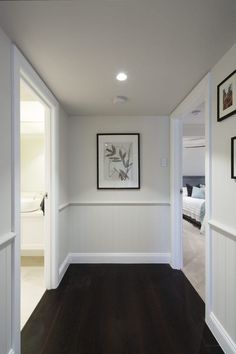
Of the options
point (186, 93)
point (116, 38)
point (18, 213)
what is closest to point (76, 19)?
point (116, 38)

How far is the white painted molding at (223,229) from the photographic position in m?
1.53

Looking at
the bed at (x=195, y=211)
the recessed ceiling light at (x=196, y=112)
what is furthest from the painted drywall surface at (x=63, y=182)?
the bed at (x=195, y=211)

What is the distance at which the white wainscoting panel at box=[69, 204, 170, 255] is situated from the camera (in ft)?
10.7

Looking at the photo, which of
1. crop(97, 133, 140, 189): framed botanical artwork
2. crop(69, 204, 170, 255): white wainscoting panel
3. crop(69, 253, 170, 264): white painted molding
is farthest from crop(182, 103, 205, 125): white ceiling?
crop(69, 253, 170, 264): white painted molding

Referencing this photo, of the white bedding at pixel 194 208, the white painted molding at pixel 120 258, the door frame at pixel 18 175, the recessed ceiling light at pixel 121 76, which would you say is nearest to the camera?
the door frame at pixel 18 175

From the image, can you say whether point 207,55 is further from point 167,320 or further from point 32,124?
point 32,124

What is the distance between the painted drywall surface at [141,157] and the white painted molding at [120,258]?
2.54 ft

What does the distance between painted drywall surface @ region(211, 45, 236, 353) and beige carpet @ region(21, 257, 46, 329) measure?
5.32 feet

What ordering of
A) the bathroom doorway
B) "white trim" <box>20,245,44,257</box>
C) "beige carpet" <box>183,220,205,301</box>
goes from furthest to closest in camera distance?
"white trim" <box>20,245,44,257</box> → the bathroom doorway → "beige carpet" <box>183,220,205,301</box>

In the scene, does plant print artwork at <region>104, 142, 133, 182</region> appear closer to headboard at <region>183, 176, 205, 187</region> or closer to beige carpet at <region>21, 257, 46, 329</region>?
beige carpet at <region>21, 257, 46, 329</region>

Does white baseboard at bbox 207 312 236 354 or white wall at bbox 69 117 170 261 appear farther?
white wall at bbox 69 117 170 261

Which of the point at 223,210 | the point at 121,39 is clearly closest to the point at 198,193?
the point at 223,210

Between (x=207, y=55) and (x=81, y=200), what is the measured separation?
2345 mm

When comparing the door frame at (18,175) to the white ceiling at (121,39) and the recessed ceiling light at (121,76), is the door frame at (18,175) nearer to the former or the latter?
the white ceiling at (121,39)
